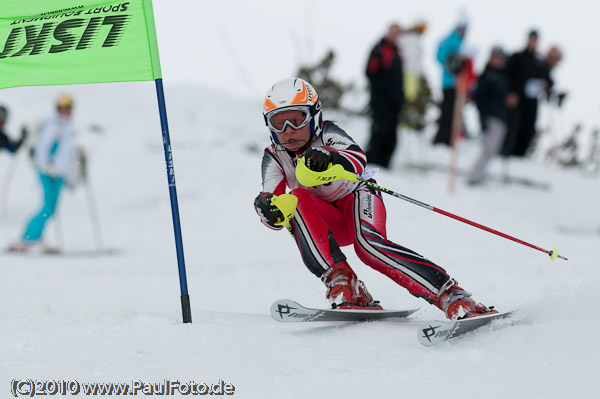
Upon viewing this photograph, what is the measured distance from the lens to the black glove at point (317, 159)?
358 cm

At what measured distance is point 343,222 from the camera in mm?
4148

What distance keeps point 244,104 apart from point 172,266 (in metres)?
11.8

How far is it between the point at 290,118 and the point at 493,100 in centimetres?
862

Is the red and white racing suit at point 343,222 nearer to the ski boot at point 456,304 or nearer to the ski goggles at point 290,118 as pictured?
the ski boot at point 456,304

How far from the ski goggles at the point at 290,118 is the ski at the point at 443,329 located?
143 cm

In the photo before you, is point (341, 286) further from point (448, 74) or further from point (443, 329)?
point (448, 74)

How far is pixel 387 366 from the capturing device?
2803mm

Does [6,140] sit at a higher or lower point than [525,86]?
lower

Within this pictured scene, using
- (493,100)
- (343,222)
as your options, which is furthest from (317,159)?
(493,100)

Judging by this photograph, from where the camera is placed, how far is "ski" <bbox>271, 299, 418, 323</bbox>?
3.62 meters

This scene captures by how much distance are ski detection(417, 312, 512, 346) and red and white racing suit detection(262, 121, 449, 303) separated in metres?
0.36

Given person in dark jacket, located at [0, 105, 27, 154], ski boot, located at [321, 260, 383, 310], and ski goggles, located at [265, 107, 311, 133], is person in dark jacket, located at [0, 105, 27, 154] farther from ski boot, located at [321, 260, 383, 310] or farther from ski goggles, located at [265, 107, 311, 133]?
ski boot, located at [321, 260, 383, 310]

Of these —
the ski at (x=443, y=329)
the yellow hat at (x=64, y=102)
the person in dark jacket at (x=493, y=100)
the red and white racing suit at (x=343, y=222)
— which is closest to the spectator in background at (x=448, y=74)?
the person in dark jacket at (x=493, y=100)

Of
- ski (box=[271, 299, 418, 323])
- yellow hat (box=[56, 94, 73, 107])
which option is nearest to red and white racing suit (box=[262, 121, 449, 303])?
ski (box=[271, 299, 418, 323])
